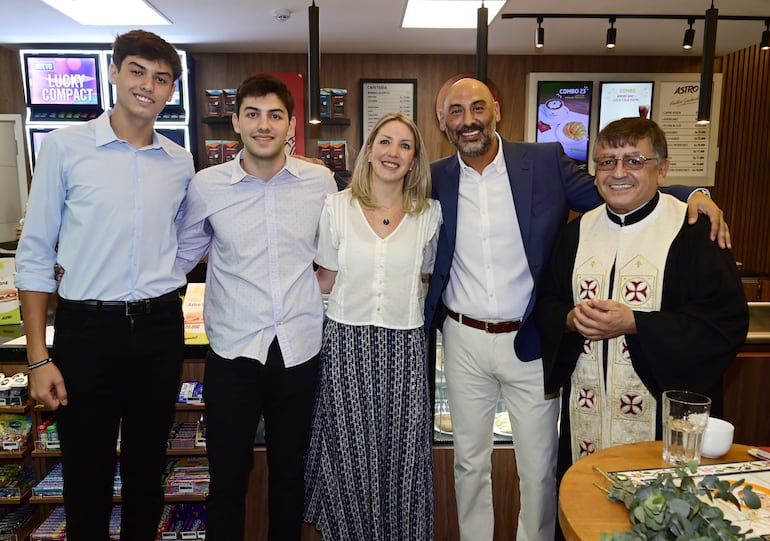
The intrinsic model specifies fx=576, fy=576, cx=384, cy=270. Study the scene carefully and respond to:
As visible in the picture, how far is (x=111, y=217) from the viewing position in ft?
5.99

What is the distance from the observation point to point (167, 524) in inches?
98.6

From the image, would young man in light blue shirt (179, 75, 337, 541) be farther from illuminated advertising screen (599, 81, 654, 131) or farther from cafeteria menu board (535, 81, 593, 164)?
illuminated advertising screen (599, 81, 654, 131)

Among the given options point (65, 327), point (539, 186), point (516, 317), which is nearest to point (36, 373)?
point (65, 327)

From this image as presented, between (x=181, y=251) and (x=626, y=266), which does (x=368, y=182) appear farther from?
(x=626, y=266)

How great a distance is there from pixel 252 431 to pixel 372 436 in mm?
420

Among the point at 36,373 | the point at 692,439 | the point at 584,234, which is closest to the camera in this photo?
the point at 692,439

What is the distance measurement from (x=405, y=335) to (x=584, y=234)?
0.70 meters

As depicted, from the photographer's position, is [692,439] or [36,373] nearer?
A: [692,439]

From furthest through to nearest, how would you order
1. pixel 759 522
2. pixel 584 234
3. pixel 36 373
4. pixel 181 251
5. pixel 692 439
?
pixel 181 251
pixel 584 234
pixel 36 373
pixel 692 439
pixel 759 522

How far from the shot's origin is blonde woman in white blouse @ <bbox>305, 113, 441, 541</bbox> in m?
2.01

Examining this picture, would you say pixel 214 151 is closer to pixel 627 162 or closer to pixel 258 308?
pixel 258 308

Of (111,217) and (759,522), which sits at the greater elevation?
(111,217)

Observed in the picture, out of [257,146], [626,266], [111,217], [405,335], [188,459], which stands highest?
[257,146]

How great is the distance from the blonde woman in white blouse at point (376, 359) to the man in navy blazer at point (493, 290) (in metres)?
0.15
